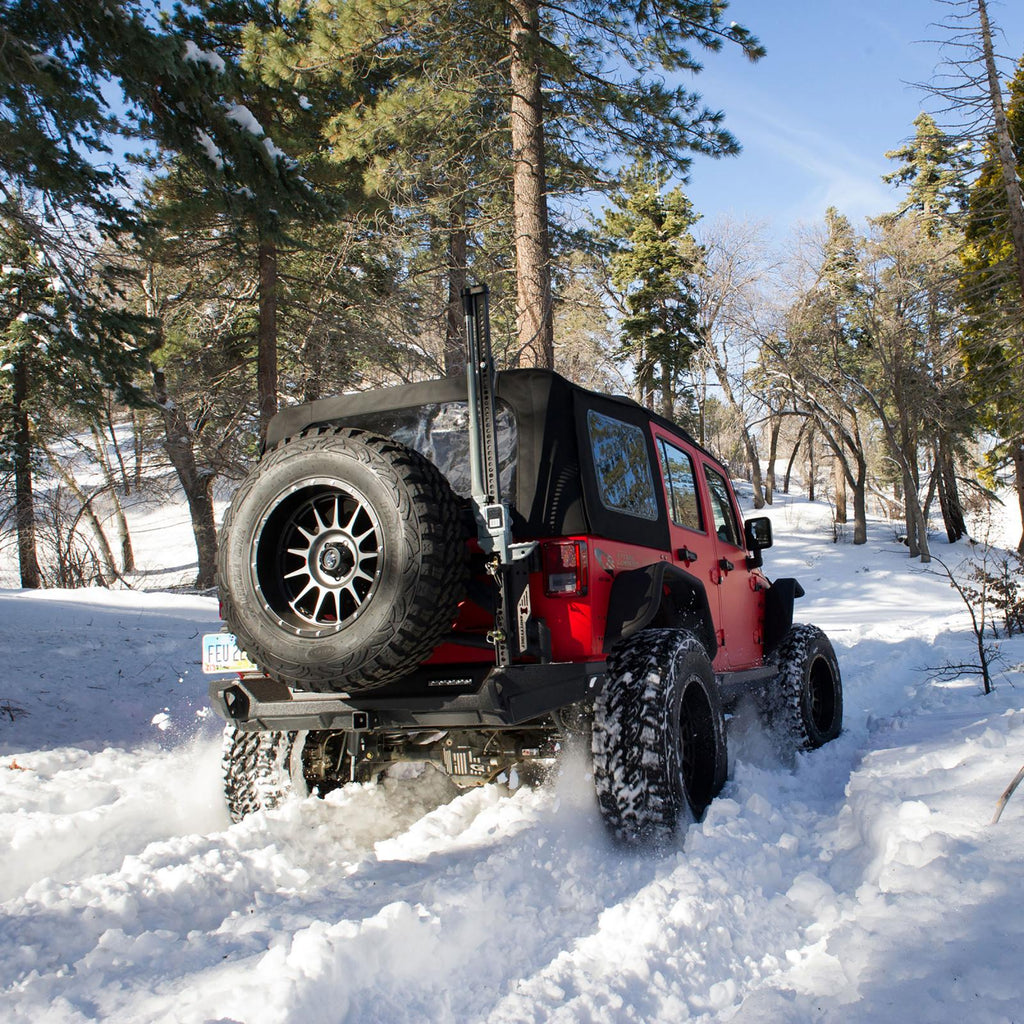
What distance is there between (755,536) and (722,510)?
1.55 feet

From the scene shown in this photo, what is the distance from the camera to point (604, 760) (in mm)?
3600

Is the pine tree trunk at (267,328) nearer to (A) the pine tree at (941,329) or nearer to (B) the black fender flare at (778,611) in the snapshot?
(B) the black fender flare at (778,611)

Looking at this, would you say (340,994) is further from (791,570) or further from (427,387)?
(791,570)

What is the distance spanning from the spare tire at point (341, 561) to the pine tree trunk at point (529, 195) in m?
6.70

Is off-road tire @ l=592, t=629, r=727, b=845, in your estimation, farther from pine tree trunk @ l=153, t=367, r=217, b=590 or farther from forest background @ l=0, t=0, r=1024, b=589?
pine tree trunk @ l=153, t=367, r=217, b=590

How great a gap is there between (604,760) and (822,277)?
28.3 meters

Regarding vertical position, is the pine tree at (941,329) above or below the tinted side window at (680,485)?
above

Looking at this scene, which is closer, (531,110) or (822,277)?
(531,110)

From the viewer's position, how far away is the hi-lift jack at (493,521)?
132 inches

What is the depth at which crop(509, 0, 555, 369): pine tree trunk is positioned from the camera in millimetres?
10055

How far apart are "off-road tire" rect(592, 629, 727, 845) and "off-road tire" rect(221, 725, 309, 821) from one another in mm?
1664

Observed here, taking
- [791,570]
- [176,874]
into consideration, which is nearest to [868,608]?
[791,570]

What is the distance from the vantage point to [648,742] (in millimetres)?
3545

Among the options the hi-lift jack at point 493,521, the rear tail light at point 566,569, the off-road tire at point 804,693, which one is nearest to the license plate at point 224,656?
the hi-lift jack at point 493,521
